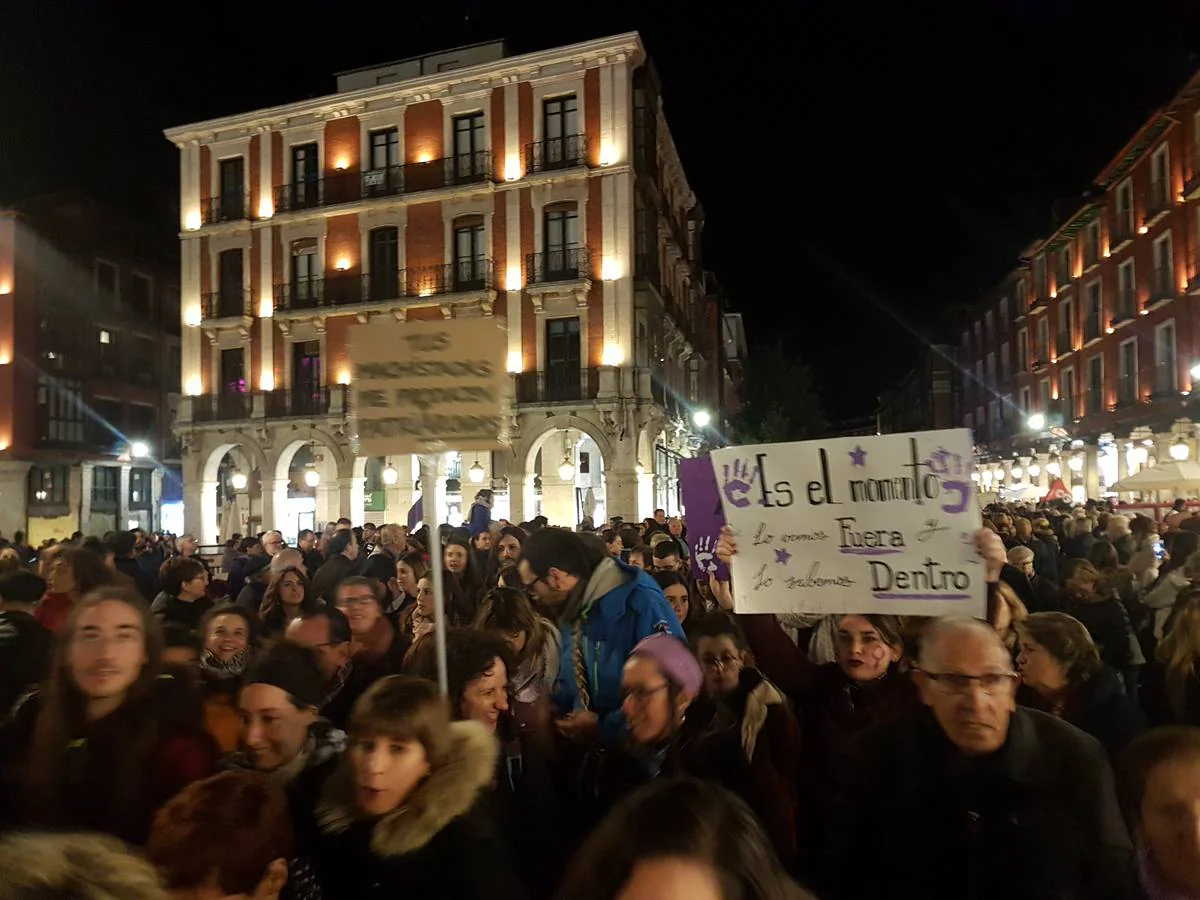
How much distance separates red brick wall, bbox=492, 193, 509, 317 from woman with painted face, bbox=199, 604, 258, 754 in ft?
73.7

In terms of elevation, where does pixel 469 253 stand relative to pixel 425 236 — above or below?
below

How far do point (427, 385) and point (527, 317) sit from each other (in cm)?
2289

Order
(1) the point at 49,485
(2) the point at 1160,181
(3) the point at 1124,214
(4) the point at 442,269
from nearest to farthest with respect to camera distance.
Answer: (2) the point at 1160,181 < (4) the point at 442,269 < (3) the point at 1124,214 < (1) the point at 49,485

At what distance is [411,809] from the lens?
8.11 feet

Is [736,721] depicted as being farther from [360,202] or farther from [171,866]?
[360,202]

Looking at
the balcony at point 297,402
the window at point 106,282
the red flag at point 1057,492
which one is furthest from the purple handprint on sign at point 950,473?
the window at point 106,282

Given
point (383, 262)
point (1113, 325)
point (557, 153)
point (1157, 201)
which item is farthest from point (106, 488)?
point (1157, 201)

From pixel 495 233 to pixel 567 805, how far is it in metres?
24.9

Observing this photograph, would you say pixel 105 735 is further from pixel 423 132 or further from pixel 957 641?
pixel 423 132

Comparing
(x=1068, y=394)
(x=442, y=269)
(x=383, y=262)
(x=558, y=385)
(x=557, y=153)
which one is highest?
(x=557, y=153)

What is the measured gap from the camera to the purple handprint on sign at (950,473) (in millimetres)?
3820

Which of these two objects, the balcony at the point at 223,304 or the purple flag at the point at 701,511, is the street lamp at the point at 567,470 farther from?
the purple flag at the point at 701,511

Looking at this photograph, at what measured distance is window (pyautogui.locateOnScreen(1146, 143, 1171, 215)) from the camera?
86.5 feet

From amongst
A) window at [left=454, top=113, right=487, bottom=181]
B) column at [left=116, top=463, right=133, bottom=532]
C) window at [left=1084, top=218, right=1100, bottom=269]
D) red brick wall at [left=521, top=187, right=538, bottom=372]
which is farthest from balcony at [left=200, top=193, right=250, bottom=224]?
window at [left=1084, top=218, right=1100, bottom=269]
